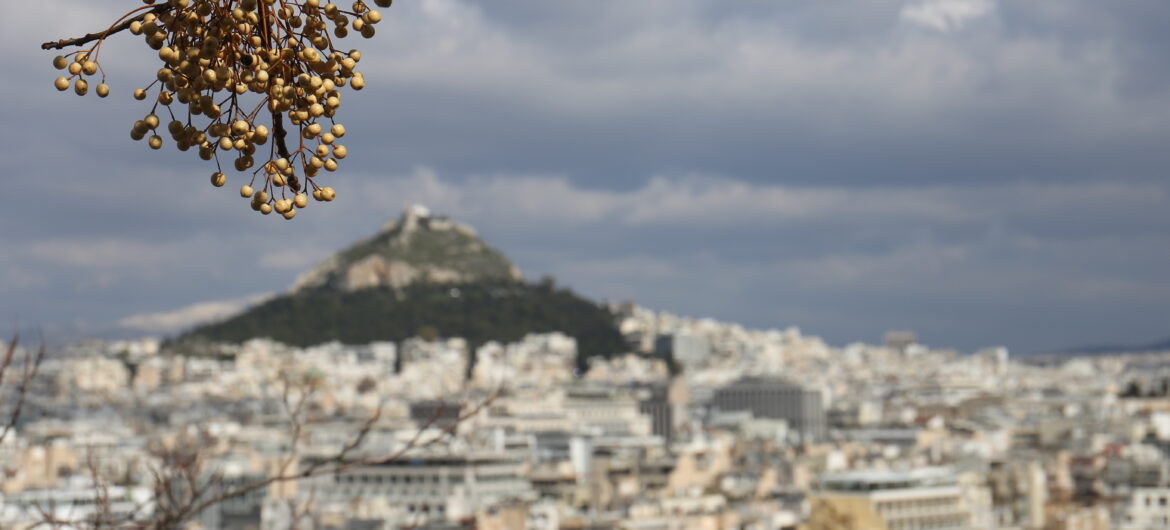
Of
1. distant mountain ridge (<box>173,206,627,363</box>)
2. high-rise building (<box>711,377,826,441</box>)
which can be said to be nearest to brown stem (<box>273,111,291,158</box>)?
high-rise building (<box>711,377,826,441</box>)

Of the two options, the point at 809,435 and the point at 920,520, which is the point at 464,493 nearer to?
the point at 920,520

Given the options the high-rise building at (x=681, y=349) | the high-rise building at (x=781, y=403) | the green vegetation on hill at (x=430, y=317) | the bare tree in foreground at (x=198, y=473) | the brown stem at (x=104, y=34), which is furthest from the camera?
the green vegetation on hill at (x=430, y=317)

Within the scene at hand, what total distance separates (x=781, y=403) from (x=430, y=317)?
6006cm

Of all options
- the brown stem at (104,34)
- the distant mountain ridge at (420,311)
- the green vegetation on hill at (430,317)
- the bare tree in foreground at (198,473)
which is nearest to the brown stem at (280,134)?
the brown stem at (104,34)

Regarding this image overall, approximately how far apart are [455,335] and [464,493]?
11430 cm

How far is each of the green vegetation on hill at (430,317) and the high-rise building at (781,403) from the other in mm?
36378

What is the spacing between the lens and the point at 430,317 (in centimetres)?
17450

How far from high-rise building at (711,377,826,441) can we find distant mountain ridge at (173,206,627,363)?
3524 cm

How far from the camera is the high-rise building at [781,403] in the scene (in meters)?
118

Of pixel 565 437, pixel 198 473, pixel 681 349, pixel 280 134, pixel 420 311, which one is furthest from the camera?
pixel 420 311

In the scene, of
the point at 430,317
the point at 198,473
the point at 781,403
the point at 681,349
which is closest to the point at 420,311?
the point at 430,317

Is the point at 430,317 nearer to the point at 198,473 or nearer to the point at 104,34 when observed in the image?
the point at 198,473

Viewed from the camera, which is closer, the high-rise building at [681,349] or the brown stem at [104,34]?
the brown stem at [104,34]

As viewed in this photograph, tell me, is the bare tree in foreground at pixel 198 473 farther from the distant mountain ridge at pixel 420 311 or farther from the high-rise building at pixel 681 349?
the high-rise building at pixel 681 349
